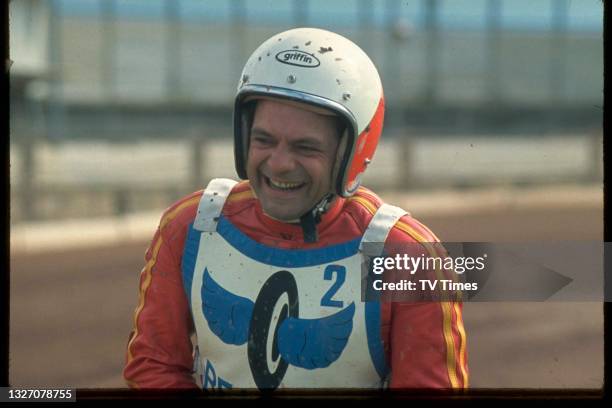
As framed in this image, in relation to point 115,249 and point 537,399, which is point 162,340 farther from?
point 115,249

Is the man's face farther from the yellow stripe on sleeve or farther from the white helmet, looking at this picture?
the yellow stripe on sleeve

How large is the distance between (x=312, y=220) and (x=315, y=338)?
0.32 meters

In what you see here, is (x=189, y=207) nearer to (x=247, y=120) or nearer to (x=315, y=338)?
(x=247, y=120)

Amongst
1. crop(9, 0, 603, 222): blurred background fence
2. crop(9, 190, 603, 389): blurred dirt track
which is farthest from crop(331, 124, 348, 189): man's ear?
crop(9, 0, 603, 222): blurred background fence

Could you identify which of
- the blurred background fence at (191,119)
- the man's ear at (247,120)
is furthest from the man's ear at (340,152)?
the blurred background fence at (191,119)

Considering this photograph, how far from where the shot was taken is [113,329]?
8.12 m

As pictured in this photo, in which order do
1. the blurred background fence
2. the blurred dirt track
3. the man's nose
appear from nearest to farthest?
the man's nose
the blurred dirt track
the blurred background fence

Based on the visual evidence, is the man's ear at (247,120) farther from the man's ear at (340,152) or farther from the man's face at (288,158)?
the man's ear at (340,152)

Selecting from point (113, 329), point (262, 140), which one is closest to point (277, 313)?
point (262, 140)

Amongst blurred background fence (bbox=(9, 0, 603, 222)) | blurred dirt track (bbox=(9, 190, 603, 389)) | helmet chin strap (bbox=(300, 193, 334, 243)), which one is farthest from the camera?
blurred background fence (bbox=(9, 0, 603, 222))

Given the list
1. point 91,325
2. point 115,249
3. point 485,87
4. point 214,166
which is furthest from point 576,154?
point 91,325

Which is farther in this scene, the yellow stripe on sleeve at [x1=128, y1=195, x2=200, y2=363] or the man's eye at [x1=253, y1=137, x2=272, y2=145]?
the yellow stripe on sleeve at [x1=128, y1=195, x2=200, y2=363]

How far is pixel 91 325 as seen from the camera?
27.2 ft

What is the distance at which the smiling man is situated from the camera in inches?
102
